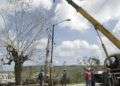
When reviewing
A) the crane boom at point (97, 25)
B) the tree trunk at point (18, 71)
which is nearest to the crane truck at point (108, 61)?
the crane boom at point (97, 25)

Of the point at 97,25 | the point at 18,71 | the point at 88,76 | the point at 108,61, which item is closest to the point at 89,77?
the point at 88,76

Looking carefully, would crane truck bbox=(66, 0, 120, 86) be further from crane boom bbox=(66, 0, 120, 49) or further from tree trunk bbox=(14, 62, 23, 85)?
tree trunk bbox=(14, 62, 23, 85)

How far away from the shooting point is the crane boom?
3631cm

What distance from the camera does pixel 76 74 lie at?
57312 millimetres

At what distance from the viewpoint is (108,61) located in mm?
35125

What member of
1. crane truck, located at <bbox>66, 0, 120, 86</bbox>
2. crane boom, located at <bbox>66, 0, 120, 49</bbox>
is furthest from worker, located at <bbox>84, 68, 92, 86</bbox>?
crane boom, located at <bbox>66, 0, 120, 49</bbox>

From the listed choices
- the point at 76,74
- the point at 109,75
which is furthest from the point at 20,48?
the point at 109,75

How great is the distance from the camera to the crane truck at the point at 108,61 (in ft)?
102

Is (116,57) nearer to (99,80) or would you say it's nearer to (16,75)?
(99,80)

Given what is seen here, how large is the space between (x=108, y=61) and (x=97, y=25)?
Answer: 140 inches

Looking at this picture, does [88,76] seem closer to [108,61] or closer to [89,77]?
[89,77]

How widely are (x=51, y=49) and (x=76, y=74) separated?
27.0 feet

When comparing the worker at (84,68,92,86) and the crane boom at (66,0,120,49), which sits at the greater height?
the crane boom at (66,0,120,49)

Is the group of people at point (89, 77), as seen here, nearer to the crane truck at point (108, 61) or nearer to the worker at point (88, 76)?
the worker at point (88, 76)
